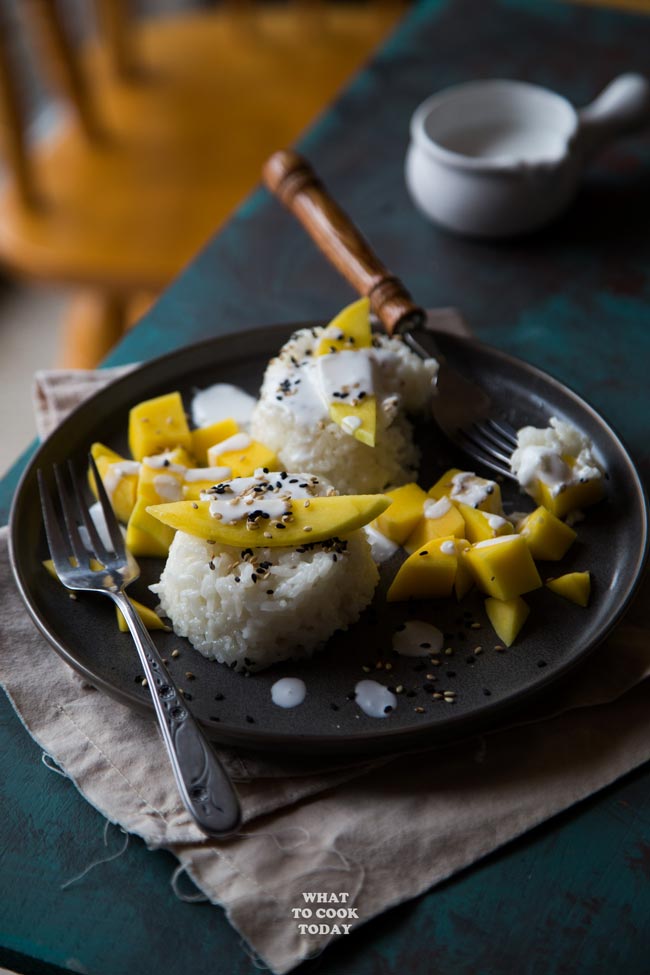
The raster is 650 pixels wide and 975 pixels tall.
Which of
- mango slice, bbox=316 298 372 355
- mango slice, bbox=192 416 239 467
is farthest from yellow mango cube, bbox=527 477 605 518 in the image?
mango slice, bbox=192 416 239 467

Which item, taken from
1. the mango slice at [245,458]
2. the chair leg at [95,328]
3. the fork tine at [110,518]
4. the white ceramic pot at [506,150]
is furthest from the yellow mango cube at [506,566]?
the chair leg at [95,328]

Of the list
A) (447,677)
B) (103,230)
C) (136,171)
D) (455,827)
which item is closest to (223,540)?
(447,677)

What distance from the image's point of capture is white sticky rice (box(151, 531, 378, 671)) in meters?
1.21

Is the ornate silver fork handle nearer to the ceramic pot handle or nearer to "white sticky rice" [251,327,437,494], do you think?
"white sticky rice" [251,327,437,494]

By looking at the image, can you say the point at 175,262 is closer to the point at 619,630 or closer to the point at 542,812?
the point at 619,630

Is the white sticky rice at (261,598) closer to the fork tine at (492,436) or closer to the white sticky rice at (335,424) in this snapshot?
the white sticky rice at (335,424)

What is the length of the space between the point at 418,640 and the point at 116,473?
0.48 m

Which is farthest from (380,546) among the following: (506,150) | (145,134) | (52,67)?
(52,67)

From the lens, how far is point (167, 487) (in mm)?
1391

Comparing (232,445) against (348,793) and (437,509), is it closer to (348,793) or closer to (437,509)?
(437,509)

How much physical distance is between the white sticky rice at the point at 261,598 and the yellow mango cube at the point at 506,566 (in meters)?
0.15

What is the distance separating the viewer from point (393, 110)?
247 centimetres

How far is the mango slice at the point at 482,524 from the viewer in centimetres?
131

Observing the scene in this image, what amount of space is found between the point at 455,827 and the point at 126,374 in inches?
33.7
